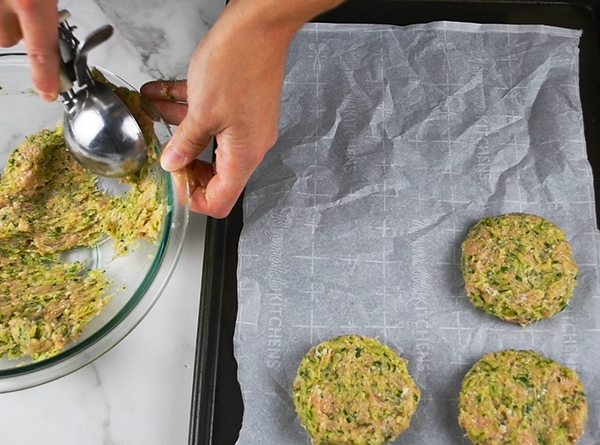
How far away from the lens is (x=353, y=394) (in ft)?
4.77

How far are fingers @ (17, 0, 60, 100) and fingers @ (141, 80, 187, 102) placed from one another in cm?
49

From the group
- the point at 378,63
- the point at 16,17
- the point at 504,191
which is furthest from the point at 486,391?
the point at 16,17

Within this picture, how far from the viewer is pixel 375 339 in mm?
1570

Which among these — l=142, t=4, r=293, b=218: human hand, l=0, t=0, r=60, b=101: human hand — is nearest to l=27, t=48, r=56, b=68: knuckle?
l=0, t=0, r=60, b=101: human hand

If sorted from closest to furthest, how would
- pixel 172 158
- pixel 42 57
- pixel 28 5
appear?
pixel 28 5 → pixel 42 57 → pixel 172 158

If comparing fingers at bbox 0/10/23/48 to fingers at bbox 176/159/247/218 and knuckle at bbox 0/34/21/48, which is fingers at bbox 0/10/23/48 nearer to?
knuckle at bbox 0/34/21/48

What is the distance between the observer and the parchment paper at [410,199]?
1.57m

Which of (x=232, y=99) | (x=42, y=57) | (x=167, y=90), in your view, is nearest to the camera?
(x=42, y=57)

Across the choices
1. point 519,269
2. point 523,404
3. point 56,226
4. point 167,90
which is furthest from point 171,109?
point 523,404

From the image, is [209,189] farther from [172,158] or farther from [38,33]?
[38,33]

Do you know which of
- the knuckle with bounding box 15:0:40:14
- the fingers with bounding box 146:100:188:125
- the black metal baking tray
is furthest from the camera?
the fingers with bounding box 146:100:188:125

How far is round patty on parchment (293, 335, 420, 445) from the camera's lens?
1.43 metres

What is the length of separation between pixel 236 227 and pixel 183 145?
1.40 ft

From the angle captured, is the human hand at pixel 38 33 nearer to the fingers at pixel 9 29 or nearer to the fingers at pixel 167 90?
the fingers at pixel 9 29
